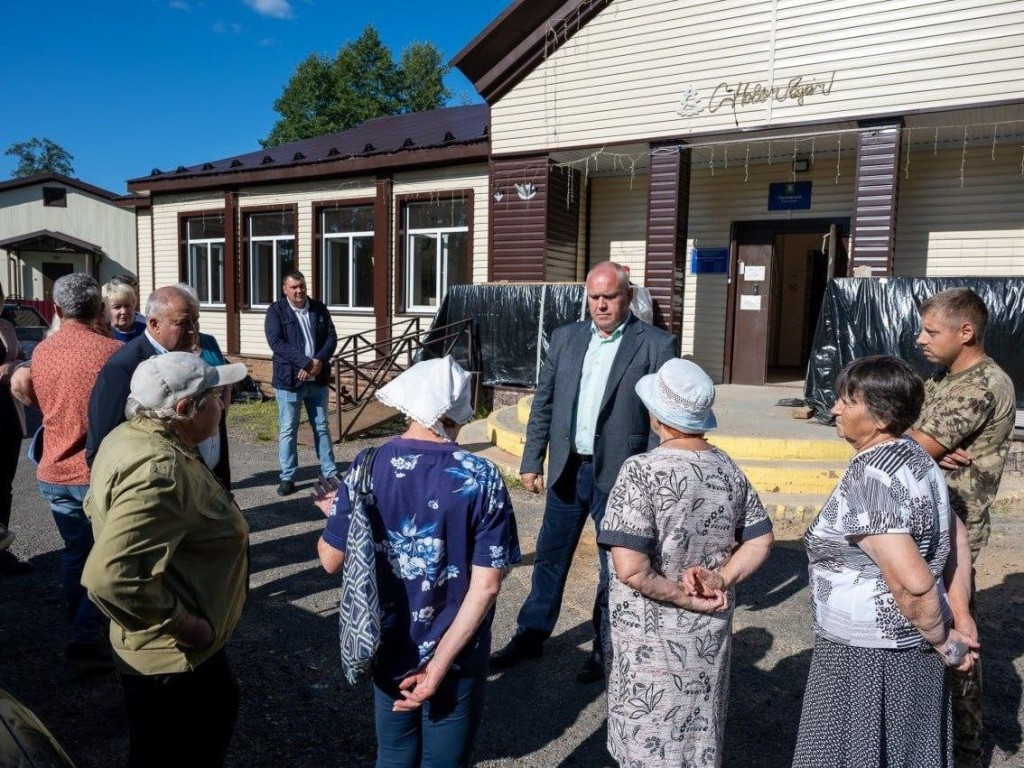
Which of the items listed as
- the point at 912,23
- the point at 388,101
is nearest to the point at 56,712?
the point at 912,23

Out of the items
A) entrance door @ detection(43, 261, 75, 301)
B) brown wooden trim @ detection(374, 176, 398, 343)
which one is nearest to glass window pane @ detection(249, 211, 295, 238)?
brown wooden trim @ detection(374, 176, 398, 343)

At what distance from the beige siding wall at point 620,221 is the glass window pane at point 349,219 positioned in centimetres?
408

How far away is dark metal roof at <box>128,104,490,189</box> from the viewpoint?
12078 mm

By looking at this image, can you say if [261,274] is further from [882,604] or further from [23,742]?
[882,604]

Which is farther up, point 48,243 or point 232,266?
point 48,243

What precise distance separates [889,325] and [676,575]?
242 inches

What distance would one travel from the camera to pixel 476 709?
199cm

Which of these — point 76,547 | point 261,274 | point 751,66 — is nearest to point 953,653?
point 76,547

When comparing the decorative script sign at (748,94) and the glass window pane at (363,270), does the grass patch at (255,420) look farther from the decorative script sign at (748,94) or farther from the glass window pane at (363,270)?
the decorative script sign at (748,94)

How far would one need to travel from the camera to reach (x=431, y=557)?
6.14 ft

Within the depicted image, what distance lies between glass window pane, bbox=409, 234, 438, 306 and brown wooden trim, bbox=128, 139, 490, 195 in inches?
49.9

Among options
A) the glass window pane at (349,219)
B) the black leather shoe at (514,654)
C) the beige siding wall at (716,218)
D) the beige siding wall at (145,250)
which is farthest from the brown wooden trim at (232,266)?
the black leather shoe at (514,654)

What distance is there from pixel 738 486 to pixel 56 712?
292 cm

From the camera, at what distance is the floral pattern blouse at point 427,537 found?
1852mm
